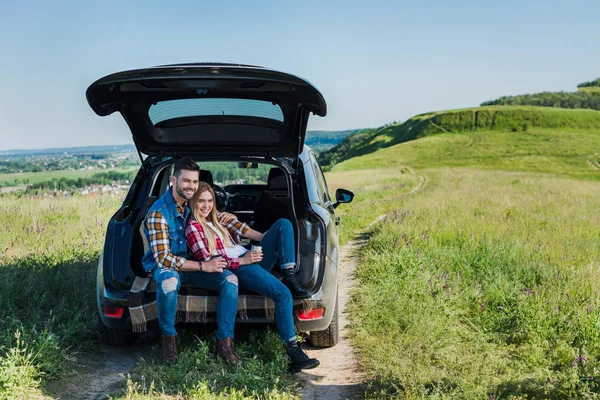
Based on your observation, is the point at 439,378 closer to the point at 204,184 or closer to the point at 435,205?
the point at 204,184

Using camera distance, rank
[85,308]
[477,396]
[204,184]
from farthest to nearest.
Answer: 1. [85,308]
2. [204,184]
3. [477,396]

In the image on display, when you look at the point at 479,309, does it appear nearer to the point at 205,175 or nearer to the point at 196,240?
the point at 196,240

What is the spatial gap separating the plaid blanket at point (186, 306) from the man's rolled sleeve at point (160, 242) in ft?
0.81

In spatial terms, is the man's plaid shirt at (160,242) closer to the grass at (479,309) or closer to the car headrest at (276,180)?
the car headrest at (276,180)

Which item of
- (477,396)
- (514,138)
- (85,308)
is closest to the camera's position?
(477,396)

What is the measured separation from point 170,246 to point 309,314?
4.12 ft

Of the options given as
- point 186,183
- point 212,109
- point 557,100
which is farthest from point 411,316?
point 557,100

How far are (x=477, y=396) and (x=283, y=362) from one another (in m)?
1.46

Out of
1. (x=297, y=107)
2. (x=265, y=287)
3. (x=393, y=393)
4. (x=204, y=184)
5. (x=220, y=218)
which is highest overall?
(x=297, y=107)

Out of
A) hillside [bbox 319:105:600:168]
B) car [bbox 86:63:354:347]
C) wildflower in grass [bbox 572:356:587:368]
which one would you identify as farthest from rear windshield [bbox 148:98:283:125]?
hillside [bbox 319:105:600:168]

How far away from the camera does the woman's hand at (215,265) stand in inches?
180

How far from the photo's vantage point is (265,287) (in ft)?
15.0

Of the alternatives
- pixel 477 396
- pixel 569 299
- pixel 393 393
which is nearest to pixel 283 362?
pixel 393 393

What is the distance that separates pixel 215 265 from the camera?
4.57m
